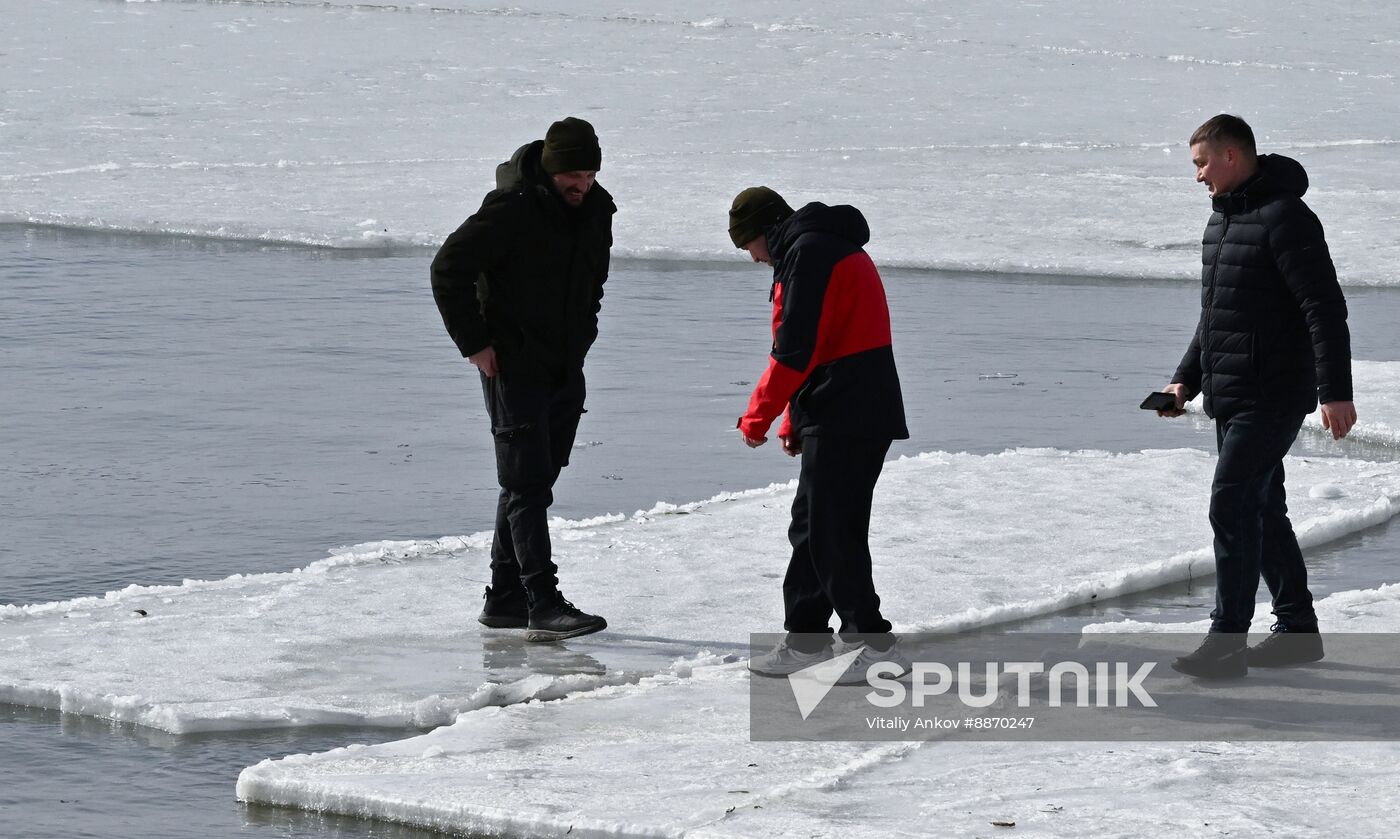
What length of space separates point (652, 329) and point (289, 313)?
2630 mm

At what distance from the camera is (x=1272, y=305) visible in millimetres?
5207


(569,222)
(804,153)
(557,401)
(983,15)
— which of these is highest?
(983,15)

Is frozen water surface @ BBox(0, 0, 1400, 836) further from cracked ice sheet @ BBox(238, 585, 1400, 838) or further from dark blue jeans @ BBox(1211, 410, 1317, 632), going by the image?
dark blue jeans @ BBox(1211, 410, 1317, 632)

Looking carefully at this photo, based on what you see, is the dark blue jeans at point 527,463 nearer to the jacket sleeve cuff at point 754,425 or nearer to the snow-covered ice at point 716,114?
the jacket sleeve cuff at point 754,425

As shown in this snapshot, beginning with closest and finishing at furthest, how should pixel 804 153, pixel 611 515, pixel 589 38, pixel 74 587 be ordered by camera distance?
pixel 74 587, pixel 611 515, pixel 804 153, pixel 589 38

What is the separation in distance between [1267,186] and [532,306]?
90.2 inches

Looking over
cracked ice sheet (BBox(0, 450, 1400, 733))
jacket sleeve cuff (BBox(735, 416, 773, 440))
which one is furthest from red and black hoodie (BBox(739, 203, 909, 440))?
cracked ice sheet (BBox(0, 450, 1400, 733))

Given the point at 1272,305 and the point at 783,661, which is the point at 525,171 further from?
the point at 1272,305

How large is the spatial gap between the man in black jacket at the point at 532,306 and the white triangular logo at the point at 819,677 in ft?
2.77

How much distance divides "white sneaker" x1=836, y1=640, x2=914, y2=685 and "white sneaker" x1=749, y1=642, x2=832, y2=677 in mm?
101

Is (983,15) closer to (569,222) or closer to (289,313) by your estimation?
(289,313)

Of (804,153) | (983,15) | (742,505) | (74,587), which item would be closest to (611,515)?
(742,505)

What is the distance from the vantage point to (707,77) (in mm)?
28000

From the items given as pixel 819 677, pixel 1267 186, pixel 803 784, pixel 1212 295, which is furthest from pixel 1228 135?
pixel 803 784
